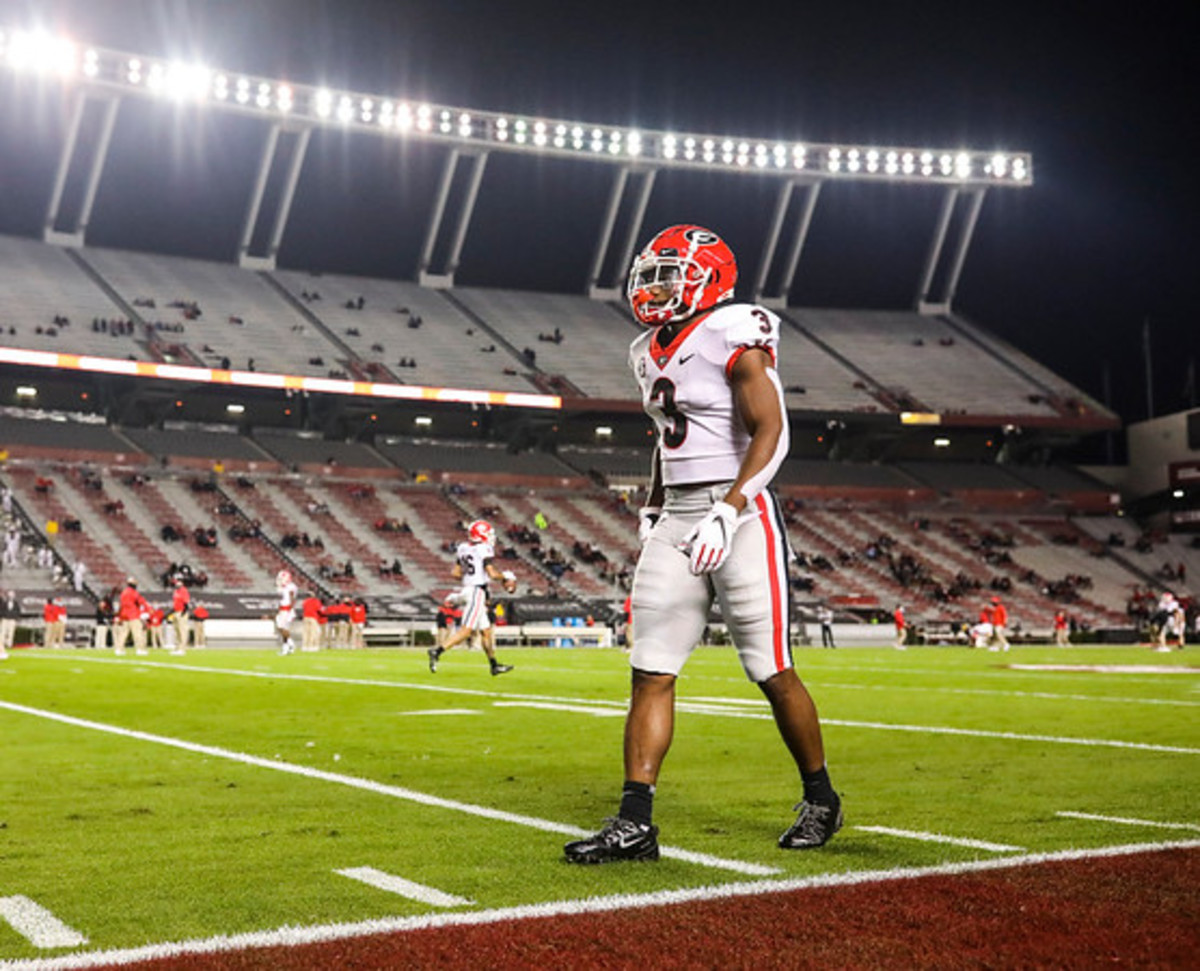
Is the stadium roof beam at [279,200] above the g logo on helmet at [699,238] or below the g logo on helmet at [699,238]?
above

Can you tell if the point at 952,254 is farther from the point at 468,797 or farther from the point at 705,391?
the point at 705,391

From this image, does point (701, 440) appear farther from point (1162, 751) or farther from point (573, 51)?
point (573, 51)

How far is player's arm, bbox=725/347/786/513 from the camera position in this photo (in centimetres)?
462

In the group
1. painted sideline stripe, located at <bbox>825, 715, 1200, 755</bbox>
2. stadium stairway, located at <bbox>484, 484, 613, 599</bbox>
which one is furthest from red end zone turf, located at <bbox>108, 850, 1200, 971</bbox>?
stadium stairway, located at <bbox>484, 484, 613, 599</bbox>

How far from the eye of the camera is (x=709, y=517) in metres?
4.52

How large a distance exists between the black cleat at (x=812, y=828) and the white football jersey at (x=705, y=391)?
1209 mm

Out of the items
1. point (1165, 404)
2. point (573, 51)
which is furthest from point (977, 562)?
point (573, 51)

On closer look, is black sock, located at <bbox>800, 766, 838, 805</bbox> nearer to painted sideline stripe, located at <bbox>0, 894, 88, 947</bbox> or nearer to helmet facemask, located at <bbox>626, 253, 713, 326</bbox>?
helmet facemask, located at <bbox>626, 253, 713, 326</bbox>

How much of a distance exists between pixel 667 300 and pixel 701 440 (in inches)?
20.9

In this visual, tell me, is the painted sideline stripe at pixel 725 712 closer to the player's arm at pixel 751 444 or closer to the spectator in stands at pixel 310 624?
the player's arm at pixel 751 444

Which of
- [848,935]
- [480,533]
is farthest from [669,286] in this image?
[480,533]

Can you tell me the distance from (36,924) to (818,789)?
254cm

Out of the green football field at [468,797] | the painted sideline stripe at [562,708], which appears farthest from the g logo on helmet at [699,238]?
the painted sideline stripe at [562,708]

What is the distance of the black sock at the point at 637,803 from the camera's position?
445cm
